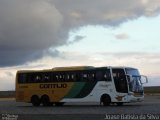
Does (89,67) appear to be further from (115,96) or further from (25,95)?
(25,95)

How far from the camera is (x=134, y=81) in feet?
134

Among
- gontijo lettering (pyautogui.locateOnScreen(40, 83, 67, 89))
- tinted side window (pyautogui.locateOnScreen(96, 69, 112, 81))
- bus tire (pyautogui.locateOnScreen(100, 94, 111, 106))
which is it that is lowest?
bus tire (pyautogui.locateOnScreen(100, 94, 111, 106))

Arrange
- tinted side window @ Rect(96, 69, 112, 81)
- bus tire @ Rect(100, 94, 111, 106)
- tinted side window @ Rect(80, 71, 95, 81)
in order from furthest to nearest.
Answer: tinted side window @ Rect(80, 71, 95, 81), bus tire @ Rect(100, 94, 111, 106), tinted side window @ Rect(96, 69, 112, 81)

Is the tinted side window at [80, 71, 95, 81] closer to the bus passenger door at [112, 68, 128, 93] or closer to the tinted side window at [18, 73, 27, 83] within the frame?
the bus passenger door at [112, 68, 128, 93]

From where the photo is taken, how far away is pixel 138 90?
4116 cm

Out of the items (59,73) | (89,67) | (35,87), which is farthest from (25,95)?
(89,67)

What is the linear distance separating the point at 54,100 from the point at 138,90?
7297 millimetres

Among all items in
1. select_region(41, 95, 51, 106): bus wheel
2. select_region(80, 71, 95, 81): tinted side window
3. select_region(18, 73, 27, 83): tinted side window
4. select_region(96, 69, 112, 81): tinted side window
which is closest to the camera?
select_region(96, 69, 112, 81): tinted side window

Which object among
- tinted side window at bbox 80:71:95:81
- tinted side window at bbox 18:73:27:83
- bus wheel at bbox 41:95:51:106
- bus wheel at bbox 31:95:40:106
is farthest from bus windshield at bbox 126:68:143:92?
tinted side window at bbox 18:73:27:83

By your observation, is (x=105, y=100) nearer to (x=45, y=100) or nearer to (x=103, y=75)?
(x=103, y=75)

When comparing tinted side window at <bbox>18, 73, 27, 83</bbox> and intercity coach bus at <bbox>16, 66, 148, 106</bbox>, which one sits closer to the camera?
intercity coach bus at <bbox>16, 66, 148, 106</bbox>

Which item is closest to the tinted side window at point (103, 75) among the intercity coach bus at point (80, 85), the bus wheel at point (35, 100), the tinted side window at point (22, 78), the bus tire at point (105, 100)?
the intercity coach bus at point (80, 85)

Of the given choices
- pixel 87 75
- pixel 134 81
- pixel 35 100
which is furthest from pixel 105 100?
pixel 35 100

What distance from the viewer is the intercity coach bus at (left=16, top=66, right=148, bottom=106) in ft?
132
